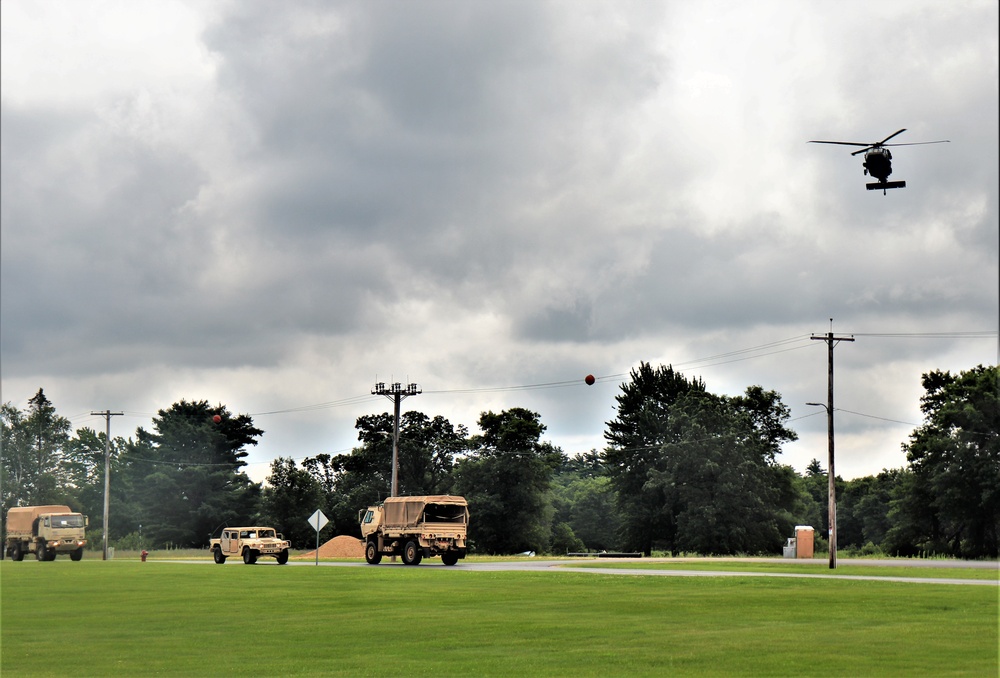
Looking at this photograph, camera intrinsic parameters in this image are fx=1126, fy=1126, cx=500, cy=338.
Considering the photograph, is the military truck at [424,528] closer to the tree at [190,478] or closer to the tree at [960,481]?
the tree at [960,481]

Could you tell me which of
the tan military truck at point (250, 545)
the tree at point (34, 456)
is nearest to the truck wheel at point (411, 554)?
the tan military truck at point (250, 545)

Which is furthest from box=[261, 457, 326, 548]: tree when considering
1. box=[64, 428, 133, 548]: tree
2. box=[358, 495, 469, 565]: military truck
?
box=[358, 495, 469, 565]: military truck

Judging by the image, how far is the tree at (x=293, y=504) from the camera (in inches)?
4793

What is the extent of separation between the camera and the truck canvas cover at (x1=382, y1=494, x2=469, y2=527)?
54688 millimetres

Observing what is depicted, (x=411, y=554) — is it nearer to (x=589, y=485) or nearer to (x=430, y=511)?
(x=430, y=511)

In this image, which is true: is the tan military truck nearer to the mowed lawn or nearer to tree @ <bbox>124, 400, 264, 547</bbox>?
the mowed lawn

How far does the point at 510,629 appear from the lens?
20312mm

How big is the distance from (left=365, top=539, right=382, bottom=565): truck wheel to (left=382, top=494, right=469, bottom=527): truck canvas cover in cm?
218

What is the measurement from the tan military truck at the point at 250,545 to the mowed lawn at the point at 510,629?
86.4 feet

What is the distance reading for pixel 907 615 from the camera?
2255 cm

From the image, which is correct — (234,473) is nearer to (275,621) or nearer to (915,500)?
(915,500)

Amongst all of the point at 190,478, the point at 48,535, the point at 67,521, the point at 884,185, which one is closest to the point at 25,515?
the point at 48,535

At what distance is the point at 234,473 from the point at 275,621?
104954mm

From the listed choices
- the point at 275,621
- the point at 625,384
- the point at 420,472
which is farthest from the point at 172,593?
the point at 420,472
